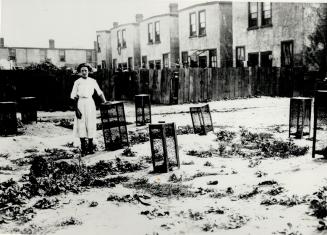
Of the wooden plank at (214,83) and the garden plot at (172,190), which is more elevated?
the wooden plank at (214,83)

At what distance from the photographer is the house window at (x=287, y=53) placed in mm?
20430

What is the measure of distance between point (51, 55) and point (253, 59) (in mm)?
31715

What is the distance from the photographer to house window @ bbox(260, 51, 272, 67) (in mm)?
21775

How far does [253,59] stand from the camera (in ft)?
75.1

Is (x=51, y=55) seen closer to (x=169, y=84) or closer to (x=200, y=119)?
(x=169, y=84)

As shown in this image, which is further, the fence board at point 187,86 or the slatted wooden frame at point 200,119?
the fence board at point 187,86

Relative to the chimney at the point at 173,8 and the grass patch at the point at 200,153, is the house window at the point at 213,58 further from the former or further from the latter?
the grass patch at the point at 200,153

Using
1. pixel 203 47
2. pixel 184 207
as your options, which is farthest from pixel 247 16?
pixel 184 207

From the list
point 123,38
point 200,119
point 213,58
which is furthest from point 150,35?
point 200,119

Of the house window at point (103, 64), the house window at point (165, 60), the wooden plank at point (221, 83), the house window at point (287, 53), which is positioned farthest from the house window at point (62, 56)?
the house window at point (287, 53)

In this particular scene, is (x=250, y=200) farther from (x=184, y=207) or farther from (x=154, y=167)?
(x=154, y=167)

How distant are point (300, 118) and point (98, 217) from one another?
5918mm

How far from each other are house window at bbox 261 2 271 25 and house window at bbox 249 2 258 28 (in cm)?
48

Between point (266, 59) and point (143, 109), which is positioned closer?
point (143, 109)
